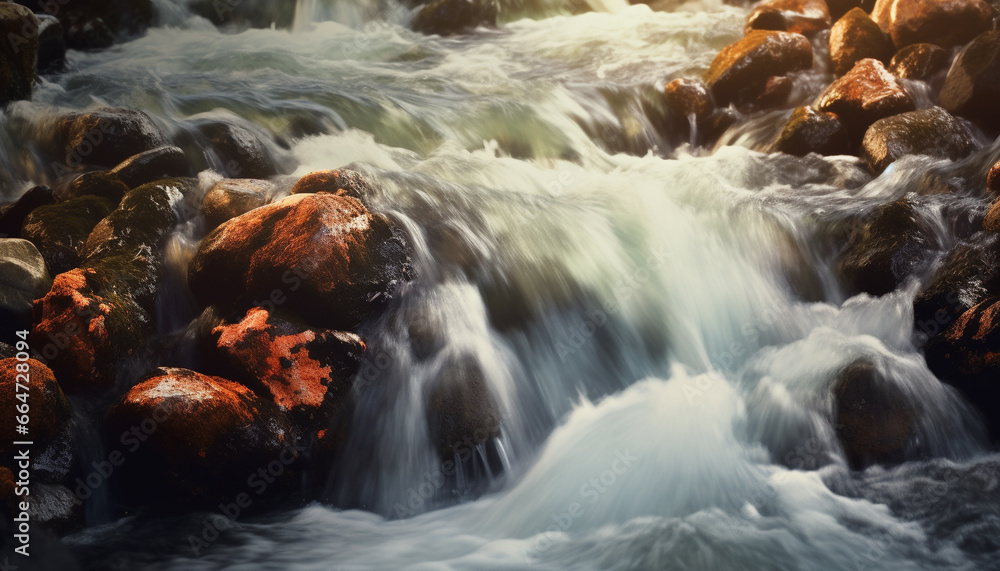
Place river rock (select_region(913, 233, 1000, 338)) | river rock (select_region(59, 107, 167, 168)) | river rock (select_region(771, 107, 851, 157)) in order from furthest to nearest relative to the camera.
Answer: river rock (select_region(771, 107, 851, 157))
river rock (select_region(59, 107, 167, 168))
river rock (select_region(913, 233, 1000, 338))

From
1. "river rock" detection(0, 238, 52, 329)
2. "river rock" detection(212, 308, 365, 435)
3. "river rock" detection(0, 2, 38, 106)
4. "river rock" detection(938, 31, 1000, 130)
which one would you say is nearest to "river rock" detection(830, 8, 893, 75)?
"river rock" detection(938, 31, 1000, 130)

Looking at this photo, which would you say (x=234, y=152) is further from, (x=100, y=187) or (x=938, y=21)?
(x=938, y=21)

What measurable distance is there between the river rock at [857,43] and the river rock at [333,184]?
25.6 ft

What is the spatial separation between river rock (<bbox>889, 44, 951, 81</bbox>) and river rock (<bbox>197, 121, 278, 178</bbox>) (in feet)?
27.6

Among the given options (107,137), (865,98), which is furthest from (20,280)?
A: (865,98)

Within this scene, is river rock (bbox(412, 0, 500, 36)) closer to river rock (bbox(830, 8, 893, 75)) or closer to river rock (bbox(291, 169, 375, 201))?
river rock (bbox(830, 8, 893, 75))

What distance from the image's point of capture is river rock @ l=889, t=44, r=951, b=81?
343 inches

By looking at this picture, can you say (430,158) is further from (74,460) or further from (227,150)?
(74,460)

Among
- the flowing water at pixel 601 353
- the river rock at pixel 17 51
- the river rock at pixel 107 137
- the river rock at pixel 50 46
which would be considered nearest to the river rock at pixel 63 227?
the flowing water at pixel 601 353

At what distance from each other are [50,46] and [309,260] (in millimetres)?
8431

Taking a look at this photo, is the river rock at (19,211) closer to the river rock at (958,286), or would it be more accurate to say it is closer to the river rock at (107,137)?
the river rock at (107,137)

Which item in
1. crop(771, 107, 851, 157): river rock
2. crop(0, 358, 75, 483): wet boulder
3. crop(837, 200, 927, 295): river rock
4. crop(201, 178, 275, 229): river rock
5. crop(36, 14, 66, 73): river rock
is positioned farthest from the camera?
crop(36, 14, 66, 73): river rock

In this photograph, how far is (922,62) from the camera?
877 cm

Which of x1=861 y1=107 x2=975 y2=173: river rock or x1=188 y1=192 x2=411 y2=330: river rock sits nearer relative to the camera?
x1=188 y1=192 x2=411 y2=330: river rock
